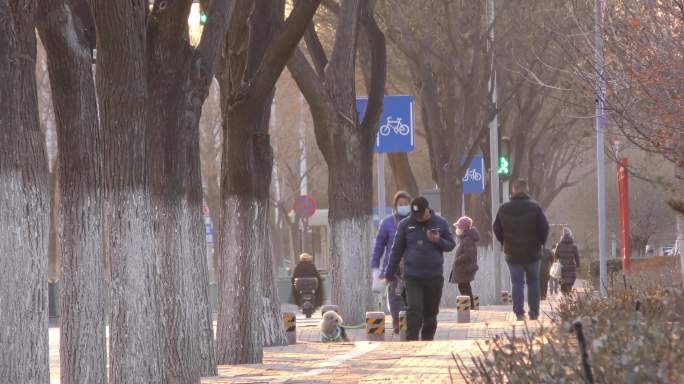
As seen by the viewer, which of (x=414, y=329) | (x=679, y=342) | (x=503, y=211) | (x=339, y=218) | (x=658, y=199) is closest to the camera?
(x=679, y=342)

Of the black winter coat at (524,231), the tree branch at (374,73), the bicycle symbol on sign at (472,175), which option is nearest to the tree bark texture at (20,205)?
the black winter coat at (524,231)

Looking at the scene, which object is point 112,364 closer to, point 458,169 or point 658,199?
point 458,169

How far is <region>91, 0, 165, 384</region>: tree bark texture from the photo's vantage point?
13.1m

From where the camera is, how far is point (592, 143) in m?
54.4

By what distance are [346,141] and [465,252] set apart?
411 centimetres

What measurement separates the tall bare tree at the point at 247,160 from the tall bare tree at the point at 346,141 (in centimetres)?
419

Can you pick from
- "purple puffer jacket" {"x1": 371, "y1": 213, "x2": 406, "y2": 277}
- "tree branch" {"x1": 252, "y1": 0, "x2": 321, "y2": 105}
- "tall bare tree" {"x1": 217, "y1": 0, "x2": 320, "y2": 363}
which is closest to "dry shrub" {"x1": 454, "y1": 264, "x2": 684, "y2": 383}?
"tree branch" {"x1": 252, "y1": 0, "x2": 321, "y2": 105}

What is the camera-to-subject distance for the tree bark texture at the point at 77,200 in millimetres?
13797

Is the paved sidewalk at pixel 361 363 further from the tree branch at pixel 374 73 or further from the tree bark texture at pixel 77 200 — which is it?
the tree branch at pixel 374 73

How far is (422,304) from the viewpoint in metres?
16.8

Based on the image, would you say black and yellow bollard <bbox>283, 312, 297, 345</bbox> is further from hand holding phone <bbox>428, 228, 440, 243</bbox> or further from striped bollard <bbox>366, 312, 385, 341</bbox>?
hand holding phone <bbox>428, 228, 440, 243</bbox>

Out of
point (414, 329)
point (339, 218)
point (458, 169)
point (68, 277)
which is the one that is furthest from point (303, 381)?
point (458, 169)

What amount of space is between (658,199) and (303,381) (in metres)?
62.1

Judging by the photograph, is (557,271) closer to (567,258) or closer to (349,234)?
(567,258)
